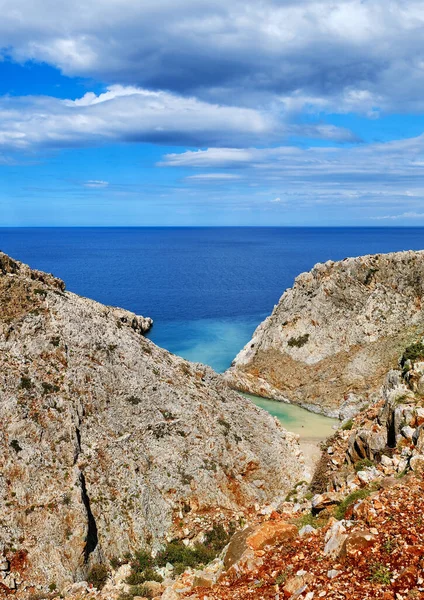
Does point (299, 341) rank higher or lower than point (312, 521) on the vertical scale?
higher

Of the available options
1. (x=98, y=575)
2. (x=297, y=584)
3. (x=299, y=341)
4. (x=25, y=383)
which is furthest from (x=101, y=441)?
(x=299, y=341)

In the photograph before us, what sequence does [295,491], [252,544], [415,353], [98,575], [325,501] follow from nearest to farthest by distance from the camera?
[252,544], [325,501], [98,575], [415,353], [295,491]

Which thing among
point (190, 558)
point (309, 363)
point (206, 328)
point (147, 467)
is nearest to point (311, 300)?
point (309, 363)

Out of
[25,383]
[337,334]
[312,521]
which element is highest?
[337,334]

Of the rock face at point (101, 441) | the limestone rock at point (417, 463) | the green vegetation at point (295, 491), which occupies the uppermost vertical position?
the limestone rock at point (417, 463)

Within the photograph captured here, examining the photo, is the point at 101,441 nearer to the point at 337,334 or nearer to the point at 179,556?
the point at 179,556

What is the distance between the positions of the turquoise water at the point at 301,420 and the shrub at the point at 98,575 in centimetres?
2377

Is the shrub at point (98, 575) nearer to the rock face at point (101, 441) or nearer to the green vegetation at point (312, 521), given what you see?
the rock face at point (101, 441)

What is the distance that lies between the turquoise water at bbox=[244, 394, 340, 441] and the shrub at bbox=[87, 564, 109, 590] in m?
23.8

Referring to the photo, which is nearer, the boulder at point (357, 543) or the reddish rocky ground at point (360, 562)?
the reddish rocky ground at point (360, 562)

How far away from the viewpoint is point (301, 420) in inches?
1967

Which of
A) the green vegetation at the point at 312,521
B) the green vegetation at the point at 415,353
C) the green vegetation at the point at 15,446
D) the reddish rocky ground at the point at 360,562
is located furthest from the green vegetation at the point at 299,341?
the reddish rocky ground at the point at 360,562

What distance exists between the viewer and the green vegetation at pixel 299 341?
6147cm

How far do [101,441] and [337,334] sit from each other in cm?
3846
